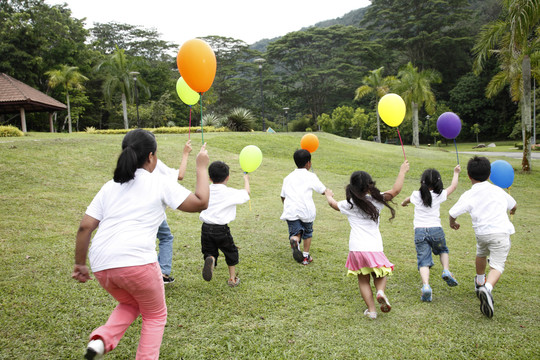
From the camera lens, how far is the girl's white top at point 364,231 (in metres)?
3.56

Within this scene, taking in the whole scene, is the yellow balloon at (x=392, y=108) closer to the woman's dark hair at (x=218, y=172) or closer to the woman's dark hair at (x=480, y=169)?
the woman's dark hair at (x=480, y=169)

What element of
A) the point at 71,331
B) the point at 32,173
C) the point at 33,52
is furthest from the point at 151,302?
the point at 33,52

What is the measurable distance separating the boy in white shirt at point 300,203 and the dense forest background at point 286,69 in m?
26.9

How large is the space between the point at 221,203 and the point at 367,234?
1655 millimetres

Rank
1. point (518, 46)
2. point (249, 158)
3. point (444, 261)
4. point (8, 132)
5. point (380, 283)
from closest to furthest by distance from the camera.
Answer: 1. point (380, 283)
2. point (444, 261)
3. point (249, 158)
4. point (518, 46)
5. point (8, 132)

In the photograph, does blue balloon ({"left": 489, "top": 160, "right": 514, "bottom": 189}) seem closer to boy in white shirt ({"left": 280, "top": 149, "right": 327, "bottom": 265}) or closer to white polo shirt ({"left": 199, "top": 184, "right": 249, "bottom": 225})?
boy in white shirt ({"left": 280, "top": 149, "right": 327, "bottom": 265})

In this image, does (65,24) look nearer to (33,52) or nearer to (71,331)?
(33,52)

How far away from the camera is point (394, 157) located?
19766 mm

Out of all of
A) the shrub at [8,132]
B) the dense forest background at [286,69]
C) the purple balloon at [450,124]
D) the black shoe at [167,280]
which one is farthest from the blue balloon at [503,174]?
the dense forest background at [286,69]

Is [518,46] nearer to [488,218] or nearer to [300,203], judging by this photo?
[488,218]

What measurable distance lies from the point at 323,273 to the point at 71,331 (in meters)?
2.97

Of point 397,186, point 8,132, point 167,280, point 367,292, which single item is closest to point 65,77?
point 8,132

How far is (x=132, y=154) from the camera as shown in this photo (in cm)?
231

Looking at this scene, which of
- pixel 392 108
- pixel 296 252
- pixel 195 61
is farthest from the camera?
pixel 296 252
